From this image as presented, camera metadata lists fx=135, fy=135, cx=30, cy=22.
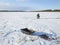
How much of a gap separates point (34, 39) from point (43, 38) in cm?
43

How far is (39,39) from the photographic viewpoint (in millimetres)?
6105

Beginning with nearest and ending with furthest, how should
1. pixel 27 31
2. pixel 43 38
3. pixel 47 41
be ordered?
pixel 47 41, pixel 43 38, pixel 27 31

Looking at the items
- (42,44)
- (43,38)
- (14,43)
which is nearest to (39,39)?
(43,38)

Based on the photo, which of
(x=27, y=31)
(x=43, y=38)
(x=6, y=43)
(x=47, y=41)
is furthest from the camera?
(x=27, y=31)

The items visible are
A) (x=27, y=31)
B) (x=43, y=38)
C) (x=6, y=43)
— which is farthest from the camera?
(x=27, y=31)

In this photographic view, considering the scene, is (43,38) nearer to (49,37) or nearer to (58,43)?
(49,37)

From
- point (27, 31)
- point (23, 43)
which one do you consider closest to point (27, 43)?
point (23, 43)

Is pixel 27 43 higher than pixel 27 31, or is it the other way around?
pixel 27 43

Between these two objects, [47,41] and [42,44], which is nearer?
[42,44]

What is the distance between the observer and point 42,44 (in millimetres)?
5402

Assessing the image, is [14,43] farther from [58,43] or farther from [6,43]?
[58,43]

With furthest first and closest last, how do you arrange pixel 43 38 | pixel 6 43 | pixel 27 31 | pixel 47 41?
pixel 27 31 → pixel 43 38 → pixel 47 41 → pixel 6 43

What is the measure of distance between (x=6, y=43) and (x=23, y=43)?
0.68 m

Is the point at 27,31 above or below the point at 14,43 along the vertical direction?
below
